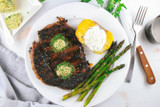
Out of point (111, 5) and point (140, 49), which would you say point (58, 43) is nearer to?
point (111, 5)

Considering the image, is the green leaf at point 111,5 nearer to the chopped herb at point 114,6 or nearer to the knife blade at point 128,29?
the chopped herb at point 114,6

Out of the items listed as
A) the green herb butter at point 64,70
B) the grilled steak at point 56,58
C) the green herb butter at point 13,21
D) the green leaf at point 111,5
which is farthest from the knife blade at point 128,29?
the green herb butter at point 13,21

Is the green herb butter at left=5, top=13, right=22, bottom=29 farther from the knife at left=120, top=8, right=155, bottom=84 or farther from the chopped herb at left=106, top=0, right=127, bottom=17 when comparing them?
the knife at left=120, top=8, right=155, bottom=84

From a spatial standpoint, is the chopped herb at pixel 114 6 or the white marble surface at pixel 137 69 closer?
the chopped herb at pixel 114 6

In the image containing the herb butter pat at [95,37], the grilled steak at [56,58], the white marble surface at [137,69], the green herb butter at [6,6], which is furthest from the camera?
the white marble surface at [137,69]

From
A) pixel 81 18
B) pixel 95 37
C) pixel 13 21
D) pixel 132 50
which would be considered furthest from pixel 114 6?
pixel 13 21

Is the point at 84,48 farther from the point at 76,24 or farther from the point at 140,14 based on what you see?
the point at 140,14
